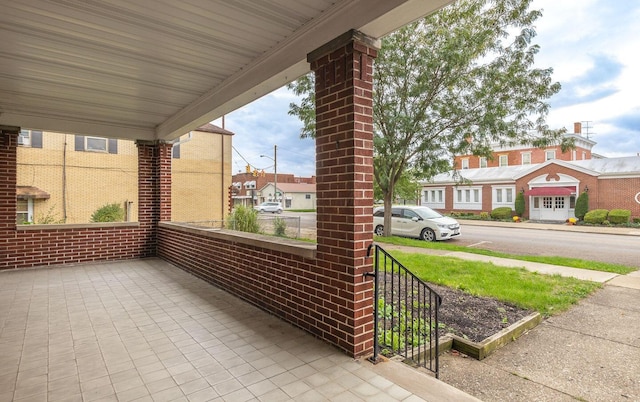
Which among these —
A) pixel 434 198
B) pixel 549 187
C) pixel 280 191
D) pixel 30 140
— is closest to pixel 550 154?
pixel 549 187

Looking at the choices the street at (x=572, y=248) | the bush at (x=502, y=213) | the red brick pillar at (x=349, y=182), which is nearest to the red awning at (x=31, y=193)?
the red brick pillar at (x=349, y=182)

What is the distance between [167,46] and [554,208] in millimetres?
25076

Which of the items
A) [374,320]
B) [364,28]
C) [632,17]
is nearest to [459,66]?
[632,17]

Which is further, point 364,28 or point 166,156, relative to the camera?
point 166,156

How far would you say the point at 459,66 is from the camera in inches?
348

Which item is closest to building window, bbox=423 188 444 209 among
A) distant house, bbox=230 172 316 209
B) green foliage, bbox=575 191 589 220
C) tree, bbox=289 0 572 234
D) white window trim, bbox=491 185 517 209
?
white window trim, bbox=491 185 517 209

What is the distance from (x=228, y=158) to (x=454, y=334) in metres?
15.5

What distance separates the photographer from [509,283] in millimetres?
5742

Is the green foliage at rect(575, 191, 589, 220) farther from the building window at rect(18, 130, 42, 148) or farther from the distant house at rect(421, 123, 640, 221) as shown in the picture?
the building window at rect(18, 130, 42, 148)

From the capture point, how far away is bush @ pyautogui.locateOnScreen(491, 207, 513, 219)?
896 inches

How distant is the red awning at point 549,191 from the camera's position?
68.0ft

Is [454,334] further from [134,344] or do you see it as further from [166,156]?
[166,156]

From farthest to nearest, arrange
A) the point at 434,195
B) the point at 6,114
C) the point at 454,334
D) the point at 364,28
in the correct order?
1. the point at 434,195
2. the point at 6,114
3. the point at 454,334
4. the point at 364,28

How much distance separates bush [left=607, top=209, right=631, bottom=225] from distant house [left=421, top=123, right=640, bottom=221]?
839 millimetres
